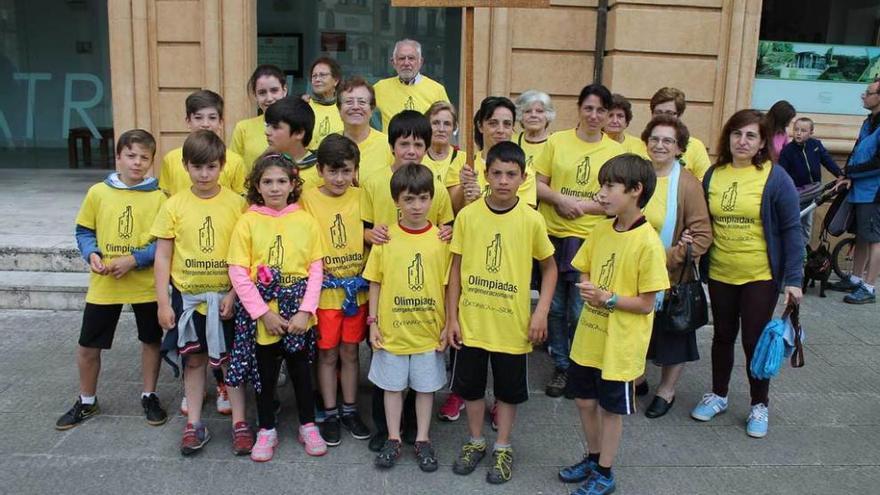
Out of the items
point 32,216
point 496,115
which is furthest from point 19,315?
point 496,115

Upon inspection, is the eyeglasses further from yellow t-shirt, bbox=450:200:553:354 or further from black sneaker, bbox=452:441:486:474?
black sneaker, bbox=452:441:486:474

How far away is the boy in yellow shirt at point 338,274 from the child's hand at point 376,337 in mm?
187

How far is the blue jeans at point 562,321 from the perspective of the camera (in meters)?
4.67

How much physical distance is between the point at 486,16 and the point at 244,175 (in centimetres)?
426

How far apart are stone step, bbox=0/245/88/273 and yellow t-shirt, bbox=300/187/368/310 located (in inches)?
146

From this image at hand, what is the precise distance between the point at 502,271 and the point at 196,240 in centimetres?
162

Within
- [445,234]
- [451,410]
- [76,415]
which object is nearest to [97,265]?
[76,415]

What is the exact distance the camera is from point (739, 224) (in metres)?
4.12

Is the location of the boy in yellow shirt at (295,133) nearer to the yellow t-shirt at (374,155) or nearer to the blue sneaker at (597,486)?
the yellow t-shirt at (374,155)

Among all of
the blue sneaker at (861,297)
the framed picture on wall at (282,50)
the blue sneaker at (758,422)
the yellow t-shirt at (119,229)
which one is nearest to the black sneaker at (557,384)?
the blue sneaker at (758,422)

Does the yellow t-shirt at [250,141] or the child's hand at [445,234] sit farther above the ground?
Result: the yellow t-shirt at [250,141]

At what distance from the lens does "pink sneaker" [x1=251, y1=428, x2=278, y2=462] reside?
12.3 feet

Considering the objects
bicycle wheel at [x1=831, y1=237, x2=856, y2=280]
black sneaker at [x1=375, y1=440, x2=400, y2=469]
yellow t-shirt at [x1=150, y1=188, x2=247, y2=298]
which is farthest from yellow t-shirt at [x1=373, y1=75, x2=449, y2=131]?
bicycle wheel at [x1=831, y1=237, x2=856, y2=280]

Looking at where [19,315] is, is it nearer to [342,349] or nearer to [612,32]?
[342,349]
